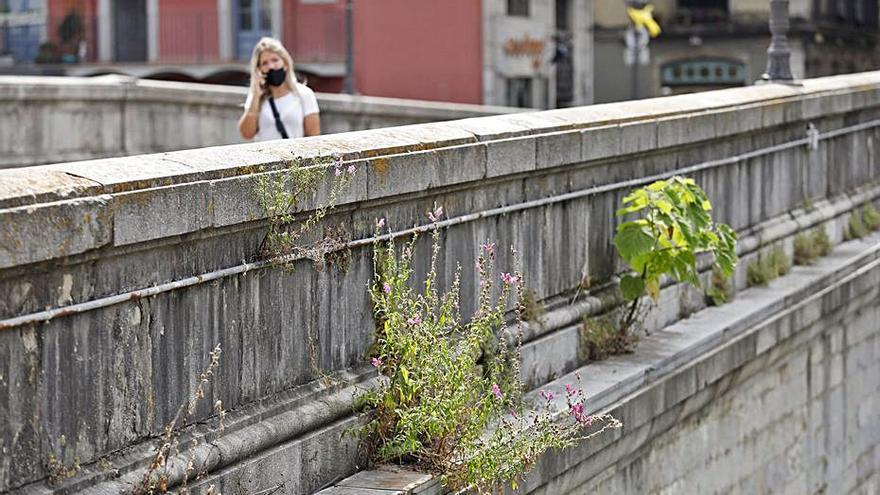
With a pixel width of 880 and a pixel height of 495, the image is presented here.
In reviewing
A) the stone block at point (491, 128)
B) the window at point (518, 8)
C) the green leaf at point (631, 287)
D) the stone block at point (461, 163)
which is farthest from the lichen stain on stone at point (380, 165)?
the window at point (518, 8)

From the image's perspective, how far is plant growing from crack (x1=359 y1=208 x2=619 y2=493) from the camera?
6.80m

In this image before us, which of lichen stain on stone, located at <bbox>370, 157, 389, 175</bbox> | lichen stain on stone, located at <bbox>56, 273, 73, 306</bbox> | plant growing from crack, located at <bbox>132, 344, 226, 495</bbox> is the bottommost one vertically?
plant growing from crack, located at <bbox>132, 344, 226, 495</bbox>

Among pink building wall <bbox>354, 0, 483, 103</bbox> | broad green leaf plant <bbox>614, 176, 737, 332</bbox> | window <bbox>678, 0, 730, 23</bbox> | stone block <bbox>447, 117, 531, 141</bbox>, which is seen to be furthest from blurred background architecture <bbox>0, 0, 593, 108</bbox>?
stone block <bbox>447, 117, 531, 141</bbox>

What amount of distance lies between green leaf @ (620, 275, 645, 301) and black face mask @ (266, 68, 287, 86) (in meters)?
2.46

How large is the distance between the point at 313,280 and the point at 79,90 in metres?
10.2

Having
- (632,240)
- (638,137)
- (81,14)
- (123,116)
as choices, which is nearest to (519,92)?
(81,14)

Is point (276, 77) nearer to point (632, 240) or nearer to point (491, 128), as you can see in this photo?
point (632, 240)

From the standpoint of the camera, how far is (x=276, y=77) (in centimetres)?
1041

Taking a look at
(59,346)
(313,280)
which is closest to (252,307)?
(313,280)

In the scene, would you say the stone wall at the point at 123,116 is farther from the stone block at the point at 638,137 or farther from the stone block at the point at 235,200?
the stone block at the point at 235,200

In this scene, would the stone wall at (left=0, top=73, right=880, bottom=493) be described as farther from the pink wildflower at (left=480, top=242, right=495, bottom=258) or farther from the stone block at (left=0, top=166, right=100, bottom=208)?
the pink wildflower at (left=480, top=242, right=495, bottom=258)

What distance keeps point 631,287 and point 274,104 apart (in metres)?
2.48

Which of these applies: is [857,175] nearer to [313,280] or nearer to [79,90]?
[79,90]

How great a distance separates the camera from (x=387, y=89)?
30156 mm
